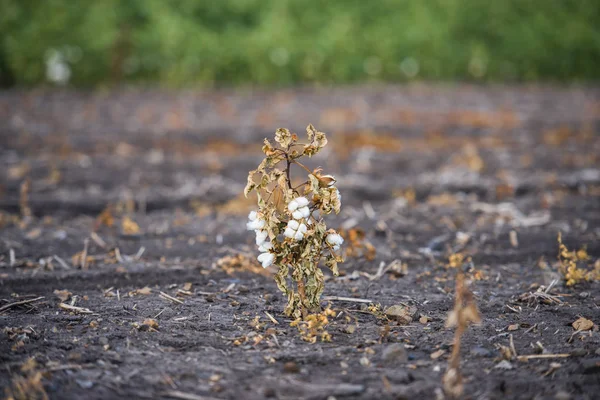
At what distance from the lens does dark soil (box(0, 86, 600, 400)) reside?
1.99 meters

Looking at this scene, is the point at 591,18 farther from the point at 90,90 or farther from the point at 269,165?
the point at 269,165

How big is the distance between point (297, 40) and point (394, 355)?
752 cm

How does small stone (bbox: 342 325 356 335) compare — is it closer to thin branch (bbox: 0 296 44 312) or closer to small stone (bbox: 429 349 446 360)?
small stone (bbox: 429 349 446 360)

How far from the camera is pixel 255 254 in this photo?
10.3 feet

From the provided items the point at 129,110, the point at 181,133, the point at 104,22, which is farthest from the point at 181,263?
the point at 104,22

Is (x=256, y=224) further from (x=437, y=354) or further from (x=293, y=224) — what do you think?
(x=437, y=354)

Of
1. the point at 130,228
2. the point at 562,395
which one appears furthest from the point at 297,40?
the point at 562,395

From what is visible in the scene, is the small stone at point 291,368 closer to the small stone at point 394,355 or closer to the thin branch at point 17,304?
the small stone at point 394,355

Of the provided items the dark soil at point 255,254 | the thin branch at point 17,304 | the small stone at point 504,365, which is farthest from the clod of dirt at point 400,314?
the thin branch at point 17,304

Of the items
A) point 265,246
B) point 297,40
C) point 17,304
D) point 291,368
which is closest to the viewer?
point 291,368

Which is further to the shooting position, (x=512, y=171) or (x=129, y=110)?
(x=129, y=110)

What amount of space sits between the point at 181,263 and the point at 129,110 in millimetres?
4621

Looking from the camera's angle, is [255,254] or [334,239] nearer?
[334,239]

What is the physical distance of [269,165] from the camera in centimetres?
224
